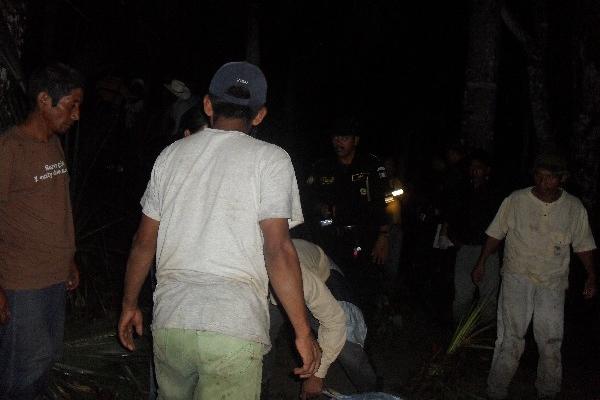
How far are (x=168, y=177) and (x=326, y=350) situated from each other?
141 cm

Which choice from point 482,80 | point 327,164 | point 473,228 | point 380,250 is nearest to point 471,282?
point 473,228

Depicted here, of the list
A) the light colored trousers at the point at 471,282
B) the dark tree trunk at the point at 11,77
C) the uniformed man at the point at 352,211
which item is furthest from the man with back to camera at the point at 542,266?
the dark tree trunk at the point at 11,77

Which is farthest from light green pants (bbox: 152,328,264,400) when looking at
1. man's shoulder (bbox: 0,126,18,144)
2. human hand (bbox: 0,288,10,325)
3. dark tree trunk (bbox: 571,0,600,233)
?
dark tree trunk (bbox: 571,0,600,233)

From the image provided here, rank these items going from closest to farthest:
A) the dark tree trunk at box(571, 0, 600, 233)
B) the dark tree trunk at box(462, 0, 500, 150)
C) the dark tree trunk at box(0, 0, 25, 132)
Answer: the dark tree trunk at box(0, 0, 25, 132)
the dark tree trunk at box(462, 0, 500, 150)
the dark tree trunk at box(571, 0, 600, 233)

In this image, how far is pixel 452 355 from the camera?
17.7ft

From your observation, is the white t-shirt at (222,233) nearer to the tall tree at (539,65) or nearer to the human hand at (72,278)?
the human hand at (72,278)

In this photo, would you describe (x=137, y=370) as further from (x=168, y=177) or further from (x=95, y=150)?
(x=168, y=177)

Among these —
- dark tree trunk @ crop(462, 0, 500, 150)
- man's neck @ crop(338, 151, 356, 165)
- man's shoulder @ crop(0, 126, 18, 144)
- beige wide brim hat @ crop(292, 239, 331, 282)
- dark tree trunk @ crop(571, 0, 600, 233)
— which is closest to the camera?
man's shoulder @ crop(0, 126, 18, 144)

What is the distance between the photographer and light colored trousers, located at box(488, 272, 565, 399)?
467cm

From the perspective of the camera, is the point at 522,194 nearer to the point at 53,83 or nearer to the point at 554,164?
the point at 554,164

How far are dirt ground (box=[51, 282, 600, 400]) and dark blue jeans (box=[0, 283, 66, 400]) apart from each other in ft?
2.38

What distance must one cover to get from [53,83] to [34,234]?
819mm

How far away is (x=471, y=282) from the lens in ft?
20.4

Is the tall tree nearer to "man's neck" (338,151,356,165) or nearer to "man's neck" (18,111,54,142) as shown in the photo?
"man's neck" (338,151,356,165)
